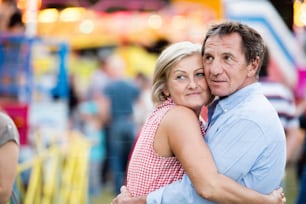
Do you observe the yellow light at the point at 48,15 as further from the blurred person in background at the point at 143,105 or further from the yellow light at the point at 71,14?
the blurred person in background at the point at 143,105

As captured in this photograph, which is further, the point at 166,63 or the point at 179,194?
the point at 166,63

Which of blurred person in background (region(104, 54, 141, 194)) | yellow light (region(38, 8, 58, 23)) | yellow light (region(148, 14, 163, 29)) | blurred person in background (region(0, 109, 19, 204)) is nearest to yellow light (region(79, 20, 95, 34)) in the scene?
yellow light (region(38, 8, 58, 23))

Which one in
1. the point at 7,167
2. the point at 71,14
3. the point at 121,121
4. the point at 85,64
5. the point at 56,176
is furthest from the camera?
the point at 85,64

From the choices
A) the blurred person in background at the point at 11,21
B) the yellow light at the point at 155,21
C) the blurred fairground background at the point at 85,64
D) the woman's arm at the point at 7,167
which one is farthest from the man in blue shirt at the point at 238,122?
the yellow light at the point at 155,21

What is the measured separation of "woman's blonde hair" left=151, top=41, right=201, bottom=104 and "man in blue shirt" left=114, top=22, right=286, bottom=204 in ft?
0.21

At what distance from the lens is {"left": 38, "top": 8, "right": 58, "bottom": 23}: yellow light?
1219 centimetres

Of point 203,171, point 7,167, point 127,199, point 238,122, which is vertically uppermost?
point 238,122

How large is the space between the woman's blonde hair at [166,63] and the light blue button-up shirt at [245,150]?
274 mm

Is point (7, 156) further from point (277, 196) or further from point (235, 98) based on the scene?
point (277, 196)

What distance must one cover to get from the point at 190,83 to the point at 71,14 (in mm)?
9924

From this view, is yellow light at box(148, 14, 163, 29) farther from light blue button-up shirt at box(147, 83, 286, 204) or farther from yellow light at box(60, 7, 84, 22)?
light blue button-up shirt at box(147, 83, 286, 204)

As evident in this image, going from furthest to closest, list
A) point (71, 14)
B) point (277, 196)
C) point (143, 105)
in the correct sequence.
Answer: point (71, 14) < point (143, 105) < point (277, 196)

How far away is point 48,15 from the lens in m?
12.5

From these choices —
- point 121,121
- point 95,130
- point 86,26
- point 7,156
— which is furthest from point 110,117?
point 7,156
